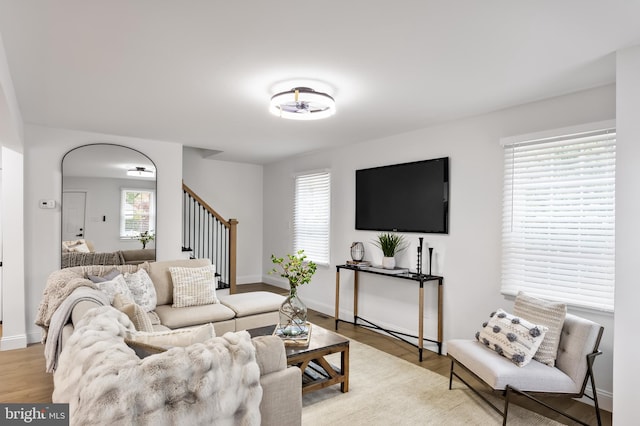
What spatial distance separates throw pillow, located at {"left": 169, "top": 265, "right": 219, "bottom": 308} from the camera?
3.79m

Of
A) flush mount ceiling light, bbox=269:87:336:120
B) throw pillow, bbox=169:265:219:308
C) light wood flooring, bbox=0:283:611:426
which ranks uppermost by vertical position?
flush mount ceiling light, bbox=269:87:336:120

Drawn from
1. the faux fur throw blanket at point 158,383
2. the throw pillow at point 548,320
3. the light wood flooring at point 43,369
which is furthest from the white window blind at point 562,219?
the faux fur throw blanket at point 158,383

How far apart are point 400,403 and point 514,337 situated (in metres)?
0.97

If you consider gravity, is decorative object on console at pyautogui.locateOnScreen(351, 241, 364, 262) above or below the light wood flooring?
above

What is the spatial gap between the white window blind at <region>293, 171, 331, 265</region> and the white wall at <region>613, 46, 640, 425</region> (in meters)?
3.68

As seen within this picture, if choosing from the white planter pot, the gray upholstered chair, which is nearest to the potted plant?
the white planter pot

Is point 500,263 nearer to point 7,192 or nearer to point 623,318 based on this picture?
point 623,318

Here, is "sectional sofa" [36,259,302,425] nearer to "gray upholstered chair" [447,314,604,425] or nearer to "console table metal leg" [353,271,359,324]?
"gray upholstered chair" [447,314,604,425]

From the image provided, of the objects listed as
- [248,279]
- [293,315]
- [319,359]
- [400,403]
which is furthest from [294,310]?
[248,279]

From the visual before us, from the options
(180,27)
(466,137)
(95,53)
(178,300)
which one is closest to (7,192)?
(178,300)

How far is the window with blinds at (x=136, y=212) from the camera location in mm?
4656

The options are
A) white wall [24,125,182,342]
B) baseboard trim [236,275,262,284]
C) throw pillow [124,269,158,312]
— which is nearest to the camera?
throw pillow [124,269,158,312]

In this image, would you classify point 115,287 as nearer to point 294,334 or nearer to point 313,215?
point 294,334

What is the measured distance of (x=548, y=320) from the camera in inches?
106
